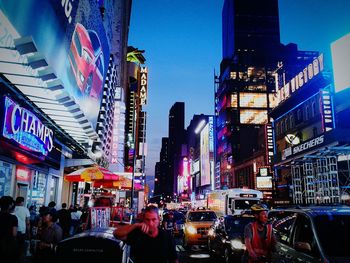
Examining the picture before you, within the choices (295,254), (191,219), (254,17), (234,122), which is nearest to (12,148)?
(295,254)

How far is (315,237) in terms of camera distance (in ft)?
17.2

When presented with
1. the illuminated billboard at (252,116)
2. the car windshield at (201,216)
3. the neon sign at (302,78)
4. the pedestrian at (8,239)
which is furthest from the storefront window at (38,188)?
the illuminated billboard at (252,116)

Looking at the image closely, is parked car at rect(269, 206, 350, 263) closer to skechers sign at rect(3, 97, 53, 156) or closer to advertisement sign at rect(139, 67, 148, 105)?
skechers sign at rect(3, 97, 53, 156)

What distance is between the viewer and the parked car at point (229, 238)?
1167 cm

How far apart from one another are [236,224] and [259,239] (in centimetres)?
691

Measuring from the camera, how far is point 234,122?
293 feet

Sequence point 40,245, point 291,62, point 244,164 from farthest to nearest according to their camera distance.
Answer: point 291,62 < point 244,164 < point 40,245

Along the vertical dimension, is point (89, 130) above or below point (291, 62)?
below

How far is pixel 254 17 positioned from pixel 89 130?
4899 inches

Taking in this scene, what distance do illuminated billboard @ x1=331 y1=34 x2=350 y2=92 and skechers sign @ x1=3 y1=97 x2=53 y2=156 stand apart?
75.3ft

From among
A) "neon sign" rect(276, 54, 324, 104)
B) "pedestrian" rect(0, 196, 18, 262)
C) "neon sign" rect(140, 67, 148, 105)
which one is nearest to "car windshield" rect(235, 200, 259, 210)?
"neon sign" rect(276, 54, 324, 104)

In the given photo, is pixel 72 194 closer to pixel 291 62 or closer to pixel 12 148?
pixel 12 148

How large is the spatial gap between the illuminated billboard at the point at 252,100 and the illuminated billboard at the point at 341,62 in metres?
63.3

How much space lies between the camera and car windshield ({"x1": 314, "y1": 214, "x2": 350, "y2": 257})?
16.8ft
